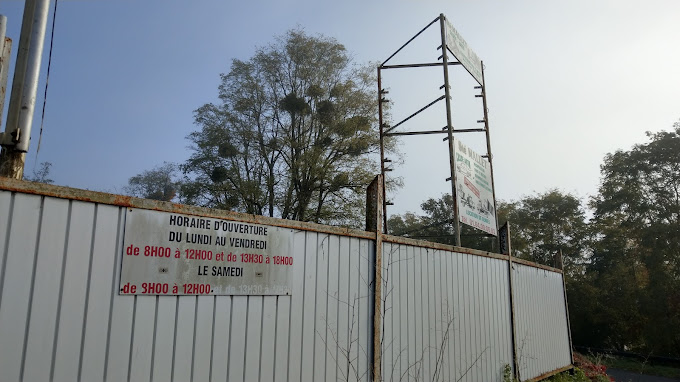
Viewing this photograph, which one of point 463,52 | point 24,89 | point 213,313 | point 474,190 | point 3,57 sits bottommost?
point 213,313

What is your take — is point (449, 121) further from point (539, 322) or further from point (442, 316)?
point (442, 316)

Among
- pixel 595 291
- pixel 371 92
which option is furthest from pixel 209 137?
pixel 595 291

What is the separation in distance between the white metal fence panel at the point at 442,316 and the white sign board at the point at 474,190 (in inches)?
72.4

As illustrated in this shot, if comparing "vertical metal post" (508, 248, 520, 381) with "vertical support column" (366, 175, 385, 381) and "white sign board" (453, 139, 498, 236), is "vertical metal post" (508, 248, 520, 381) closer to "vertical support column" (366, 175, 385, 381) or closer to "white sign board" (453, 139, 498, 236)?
"white sign board" (453, 139, 498, 236)

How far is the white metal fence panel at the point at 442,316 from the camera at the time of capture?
16.3 feet

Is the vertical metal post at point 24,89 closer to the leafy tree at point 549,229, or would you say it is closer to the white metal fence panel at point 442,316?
the white metal fence panel at point 442,316

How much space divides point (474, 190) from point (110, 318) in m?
8.19

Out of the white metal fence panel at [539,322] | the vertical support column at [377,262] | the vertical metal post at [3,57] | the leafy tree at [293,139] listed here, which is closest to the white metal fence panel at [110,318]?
the vertical support column at [377,262]

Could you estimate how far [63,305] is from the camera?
2.66 meters

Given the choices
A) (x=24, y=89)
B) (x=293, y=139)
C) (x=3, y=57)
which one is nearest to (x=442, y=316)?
(x=24, y=89)

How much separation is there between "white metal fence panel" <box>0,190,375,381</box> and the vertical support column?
69 centimetres

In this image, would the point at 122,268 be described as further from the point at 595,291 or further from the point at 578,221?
the point at 578,221

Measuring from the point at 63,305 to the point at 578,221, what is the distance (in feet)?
126

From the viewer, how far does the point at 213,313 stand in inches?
131
